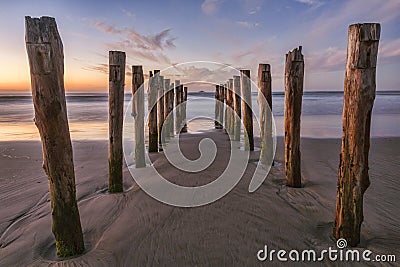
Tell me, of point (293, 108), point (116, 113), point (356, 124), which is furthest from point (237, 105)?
point (356, 124)

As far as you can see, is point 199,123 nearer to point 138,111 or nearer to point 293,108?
point 138,111

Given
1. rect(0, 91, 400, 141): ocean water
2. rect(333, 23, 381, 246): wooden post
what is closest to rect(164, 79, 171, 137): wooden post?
rect(0, 91, 400, 141): ocean water

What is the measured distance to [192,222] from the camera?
12.5 feet

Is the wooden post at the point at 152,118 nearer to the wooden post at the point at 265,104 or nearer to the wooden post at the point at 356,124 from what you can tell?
the wooden post at the point at 265,104

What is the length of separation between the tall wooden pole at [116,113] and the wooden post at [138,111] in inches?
68.6

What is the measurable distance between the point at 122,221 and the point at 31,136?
10.4m

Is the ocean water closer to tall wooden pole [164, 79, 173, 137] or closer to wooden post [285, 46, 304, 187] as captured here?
tall wooden pole [164, 79, 173, 137]

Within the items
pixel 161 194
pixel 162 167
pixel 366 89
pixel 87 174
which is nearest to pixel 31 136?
pixel 87 174

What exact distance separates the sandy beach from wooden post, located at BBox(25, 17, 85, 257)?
330mm

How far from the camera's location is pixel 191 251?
3.18 m

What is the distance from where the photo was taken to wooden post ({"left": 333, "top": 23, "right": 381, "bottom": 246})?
2.84 m

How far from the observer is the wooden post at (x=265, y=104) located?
670 cm

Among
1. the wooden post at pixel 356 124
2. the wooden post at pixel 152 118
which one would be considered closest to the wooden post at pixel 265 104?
the wooden post at pixel 152 118

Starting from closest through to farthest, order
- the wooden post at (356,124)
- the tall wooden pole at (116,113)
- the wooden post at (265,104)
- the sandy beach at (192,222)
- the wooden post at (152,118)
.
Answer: the wooden post at (356,124), the sandy beach at (192,222), the tall wooden pole at (116,113), the wooden post at (265,104), the wooden post at (152,118)
